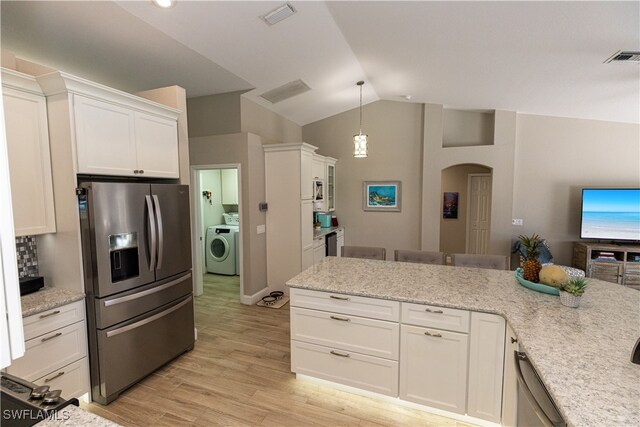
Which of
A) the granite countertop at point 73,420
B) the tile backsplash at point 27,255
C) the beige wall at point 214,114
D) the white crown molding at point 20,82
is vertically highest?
the beige wall at point 214,114

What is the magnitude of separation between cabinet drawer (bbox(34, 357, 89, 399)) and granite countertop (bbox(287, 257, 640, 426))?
5.51ft

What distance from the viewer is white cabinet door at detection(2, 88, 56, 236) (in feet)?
6.48

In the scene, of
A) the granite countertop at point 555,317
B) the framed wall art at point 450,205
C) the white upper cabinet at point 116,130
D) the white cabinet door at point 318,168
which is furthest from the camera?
the framed wall art at point 450,205

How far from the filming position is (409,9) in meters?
2.55

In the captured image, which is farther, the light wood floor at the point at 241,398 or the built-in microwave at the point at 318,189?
the built-in microwave at the point at 318,189

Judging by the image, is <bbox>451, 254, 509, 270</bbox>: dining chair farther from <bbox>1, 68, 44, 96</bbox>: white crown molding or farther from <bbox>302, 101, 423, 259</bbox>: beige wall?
<bbox>1, 68, 44, 96</bbox>: white crown molding

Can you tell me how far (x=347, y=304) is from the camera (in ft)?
7.22

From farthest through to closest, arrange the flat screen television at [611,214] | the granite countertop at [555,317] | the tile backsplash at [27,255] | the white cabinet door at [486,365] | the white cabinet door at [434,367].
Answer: the flat screen television at [611,214]
the tile backsplash at [27,255]
the white cabinet door at [434,367]
the white cabinet door at [486,365]
the granite countertop at [555,317]

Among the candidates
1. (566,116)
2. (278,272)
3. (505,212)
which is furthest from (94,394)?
(566,116)

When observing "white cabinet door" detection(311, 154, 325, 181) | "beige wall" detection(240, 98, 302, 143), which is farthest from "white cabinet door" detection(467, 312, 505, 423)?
"beige wall" detection(240, 98, 302, 143)

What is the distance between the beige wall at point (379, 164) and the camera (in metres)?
5.67

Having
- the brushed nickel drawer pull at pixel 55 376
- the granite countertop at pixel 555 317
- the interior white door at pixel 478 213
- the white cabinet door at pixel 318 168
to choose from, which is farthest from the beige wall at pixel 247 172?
the interior white door at pixel 478 213

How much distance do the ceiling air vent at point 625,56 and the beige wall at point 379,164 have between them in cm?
290

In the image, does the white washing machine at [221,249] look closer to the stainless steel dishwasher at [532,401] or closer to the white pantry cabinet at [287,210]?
the white pantry cabinet at [287,210]
